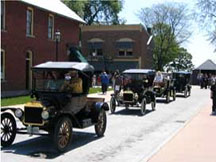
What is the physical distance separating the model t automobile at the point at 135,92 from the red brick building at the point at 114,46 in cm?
4131

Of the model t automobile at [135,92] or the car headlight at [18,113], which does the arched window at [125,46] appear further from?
the car headlight at [18,113]

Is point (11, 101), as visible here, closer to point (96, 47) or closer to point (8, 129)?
point (8, 129)

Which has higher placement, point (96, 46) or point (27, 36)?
point (96, 46)

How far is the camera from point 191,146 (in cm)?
1170

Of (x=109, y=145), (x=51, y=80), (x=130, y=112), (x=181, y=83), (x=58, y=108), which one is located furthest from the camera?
(x=181, y=83)

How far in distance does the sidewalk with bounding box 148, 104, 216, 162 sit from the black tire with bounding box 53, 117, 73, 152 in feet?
6.81

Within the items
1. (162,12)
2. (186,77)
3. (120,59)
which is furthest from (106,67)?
(186,77)

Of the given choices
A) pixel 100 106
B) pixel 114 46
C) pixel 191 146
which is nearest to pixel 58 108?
pixel 100 106

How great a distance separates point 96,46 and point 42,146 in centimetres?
5488

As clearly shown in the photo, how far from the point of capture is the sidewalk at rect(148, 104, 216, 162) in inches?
395

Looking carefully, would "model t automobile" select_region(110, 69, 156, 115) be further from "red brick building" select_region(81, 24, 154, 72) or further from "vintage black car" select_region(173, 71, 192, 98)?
"red brick building" select_region(81, 24, 154, 72)

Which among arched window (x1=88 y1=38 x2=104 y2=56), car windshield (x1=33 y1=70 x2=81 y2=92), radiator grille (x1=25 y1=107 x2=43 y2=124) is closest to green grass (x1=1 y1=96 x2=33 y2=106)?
car windshield (x1=33 y1=70 x2=81 y2=92)

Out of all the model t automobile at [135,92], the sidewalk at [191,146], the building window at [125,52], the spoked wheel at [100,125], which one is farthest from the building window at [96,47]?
the spoked wheel at [100,125]

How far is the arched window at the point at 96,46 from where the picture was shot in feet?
215
